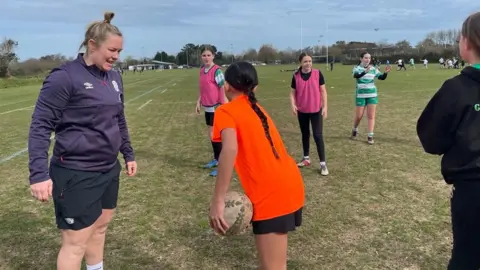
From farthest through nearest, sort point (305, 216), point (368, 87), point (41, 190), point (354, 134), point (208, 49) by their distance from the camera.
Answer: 1. point (354, 134)
2. point (368, 87)
3. point (208, 49)
4. point (305, 216)
5. point (41, 190)

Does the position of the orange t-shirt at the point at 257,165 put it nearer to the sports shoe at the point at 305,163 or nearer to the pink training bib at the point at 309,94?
A: the pink training bib at the point at 309,94

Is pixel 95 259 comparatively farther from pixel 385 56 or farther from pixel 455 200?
pixel 385 56

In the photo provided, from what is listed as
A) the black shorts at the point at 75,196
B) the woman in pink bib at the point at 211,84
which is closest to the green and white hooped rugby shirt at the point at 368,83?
the woman in pink bib at the point at 211,84

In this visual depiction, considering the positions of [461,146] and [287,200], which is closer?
[461,146]

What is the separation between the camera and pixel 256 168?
2607mm

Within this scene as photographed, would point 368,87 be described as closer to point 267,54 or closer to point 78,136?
point 78,136

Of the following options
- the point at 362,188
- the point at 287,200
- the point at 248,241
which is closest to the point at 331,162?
the point at 362,188

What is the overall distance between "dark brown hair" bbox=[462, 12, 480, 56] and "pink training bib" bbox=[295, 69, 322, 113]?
14.9 feet

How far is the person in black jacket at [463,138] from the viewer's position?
2.20 metres

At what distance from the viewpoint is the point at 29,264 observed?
3977mm

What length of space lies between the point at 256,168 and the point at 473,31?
4.66 feet

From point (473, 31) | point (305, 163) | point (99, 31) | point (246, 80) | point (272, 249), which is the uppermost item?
point (99, 31)

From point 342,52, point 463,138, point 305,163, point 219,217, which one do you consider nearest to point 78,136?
point 219,217

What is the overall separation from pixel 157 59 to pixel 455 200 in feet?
606
